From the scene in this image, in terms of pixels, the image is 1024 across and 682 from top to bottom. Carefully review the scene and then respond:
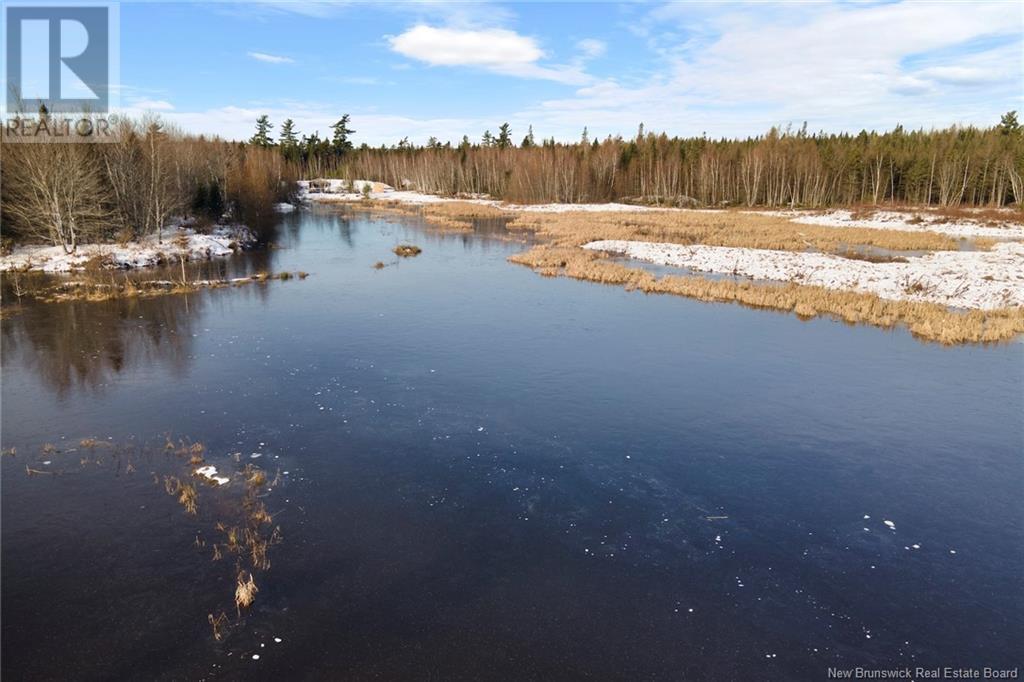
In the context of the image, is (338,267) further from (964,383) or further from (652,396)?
(964,383)

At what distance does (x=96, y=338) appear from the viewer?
25.2m

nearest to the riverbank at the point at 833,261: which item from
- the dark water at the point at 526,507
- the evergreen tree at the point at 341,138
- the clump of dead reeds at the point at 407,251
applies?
the dark water at the point at 526,507

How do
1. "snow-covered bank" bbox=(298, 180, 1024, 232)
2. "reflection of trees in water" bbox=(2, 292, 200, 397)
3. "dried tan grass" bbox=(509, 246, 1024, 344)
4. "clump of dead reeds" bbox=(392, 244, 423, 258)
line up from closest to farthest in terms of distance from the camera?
1. "reflection of trees in water" bbox=(2, 292, 200, 397)
2. "dried tan grass" bbox=(509, 246, 1024, 344)
3. "clump of dead reeds" bbox=(392, 244, 423, 258)
4. "snow-covered bank" bbox=(298, 180, 1024, 232)

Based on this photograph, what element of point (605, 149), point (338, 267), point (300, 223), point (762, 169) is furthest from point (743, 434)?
point (605, 149)

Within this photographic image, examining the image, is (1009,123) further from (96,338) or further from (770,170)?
(96,338)

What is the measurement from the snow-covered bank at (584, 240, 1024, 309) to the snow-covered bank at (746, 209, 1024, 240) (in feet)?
43.5

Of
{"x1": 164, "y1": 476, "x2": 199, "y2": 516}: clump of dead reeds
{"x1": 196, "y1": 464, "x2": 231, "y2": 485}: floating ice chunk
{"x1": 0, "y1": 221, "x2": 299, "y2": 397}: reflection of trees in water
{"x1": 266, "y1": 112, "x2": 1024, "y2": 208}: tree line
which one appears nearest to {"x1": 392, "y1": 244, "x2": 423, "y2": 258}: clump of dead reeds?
{"x1": 0, "y1": 221, "x2": 299, "y2": 397}: reflection of trees in water

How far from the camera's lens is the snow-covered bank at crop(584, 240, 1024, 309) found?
108 ft

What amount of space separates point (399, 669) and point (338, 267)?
39207mm

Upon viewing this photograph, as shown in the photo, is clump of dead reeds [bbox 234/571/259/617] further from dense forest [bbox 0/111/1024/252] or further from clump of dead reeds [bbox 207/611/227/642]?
dense forest [bbox 0/111/1024/252]

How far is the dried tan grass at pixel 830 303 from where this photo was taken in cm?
2642

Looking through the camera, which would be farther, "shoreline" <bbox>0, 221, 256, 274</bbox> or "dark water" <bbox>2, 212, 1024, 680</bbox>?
"shoreline" <bbox>0, 221, 256, 274</bbox>

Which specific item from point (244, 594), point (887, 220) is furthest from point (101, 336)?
point (887, 220)

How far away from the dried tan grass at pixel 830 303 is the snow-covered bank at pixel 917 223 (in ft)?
137
